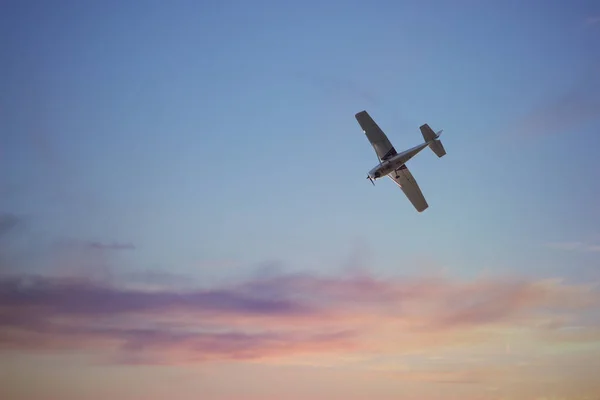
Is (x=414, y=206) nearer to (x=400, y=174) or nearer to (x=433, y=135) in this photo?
(x=400, y=174)

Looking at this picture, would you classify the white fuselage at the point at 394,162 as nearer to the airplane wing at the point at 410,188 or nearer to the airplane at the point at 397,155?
the airplane at the point at 397,155

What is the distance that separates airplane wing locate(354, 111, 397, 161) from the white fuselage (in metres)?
1.70

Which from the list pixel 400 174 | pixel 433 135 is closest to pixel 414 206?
pixel 400 174

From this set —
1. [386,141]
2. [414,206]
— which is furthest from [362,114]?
[414,206]

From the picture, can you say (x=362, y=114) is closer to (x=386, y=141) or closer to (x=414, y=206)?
(x=386, y=141)

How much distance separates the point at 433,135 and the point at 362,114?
12516mm

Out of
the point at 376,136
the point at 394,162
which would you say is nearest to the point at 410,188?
the point at 394,162

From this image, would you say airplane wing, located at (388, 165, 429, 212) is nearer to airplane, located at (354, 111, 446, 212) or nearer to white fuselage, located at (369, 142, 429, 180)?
airplane, located at (354, 111, 446, 212)

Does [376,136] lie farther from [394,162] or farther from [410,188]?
[410,188]

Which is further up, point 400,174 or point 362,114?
point 362,114

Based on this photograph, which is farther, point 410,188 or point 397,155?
point 410,188

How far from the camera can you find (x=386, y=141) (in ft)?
362

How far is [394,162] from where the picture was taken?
355ft

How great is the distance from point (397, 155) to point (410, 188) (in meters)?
8.92
